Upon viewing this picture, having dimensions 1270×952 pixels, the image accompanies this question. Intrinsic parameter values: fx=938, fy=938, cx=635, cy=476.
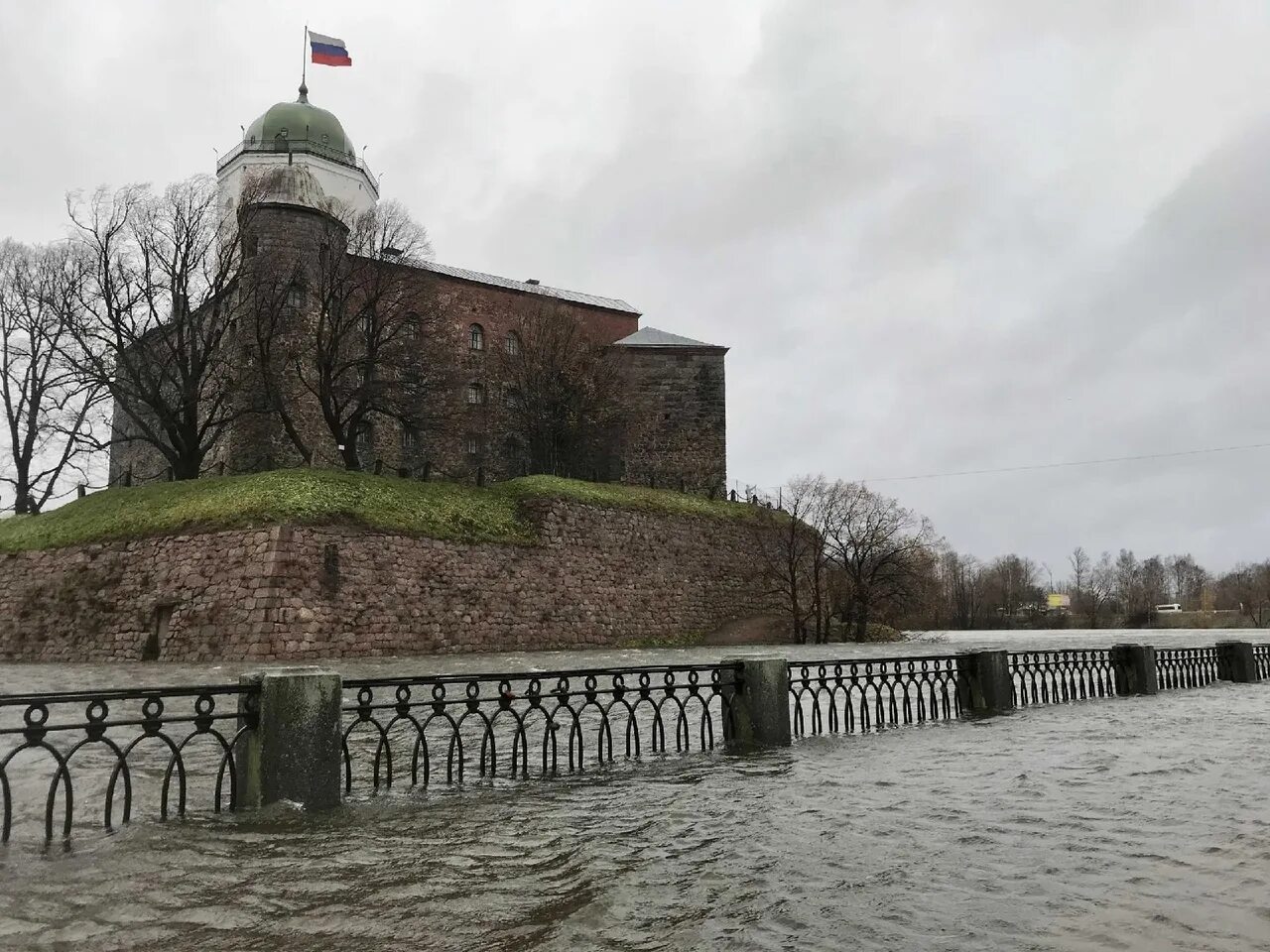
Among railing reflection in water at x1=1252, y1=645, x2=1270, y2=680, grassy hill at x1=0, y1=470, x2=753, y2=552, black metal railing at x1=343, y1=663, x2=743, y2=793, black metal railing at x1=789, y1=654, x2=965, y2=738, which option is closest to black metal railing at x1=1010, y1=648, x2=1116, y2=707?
black metal railing at x1=789, y1=654, x2=965, y2=738

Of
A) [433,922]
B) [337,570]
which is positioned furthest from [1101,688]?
[337,570]

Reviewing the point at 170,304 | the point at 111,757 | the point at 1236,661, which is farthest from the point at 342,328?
the point at 1236,661

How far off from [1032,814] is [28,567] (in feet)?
101

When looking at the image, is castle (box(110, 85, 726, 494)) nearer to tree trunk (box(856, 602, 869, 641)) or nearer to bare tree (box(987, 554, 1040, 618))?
tree trunk (box(856, 602, 869, 641))

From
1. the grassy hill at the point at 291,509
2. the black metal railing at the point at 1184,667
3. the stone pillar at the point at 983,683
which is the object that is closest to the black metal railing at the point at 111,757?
the stone pillar at the point at 983,683

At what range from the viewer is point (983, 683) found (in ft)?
44.3

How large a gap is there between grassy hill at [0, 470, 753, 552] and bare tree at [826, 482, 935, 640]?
16.2 m

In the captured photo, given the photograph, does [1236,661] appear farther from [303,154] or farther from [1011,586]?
[1011,586]

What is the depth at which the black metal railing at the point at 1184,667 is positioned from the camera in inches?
719

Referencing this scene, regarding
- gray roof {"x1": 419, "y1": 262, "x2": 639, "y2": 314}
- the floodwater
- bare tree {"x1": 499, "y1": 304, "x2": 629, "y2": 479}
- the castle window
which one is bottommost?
the floodwater

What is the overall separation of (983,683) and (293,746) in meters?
10.0

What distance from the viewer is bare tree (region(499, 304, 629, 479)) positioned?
43625mm

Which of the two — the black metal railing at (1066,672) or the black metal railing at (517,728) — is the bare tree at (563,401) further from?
the black metal railing at (517,728)

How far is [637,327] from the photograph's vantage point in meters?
54.4
